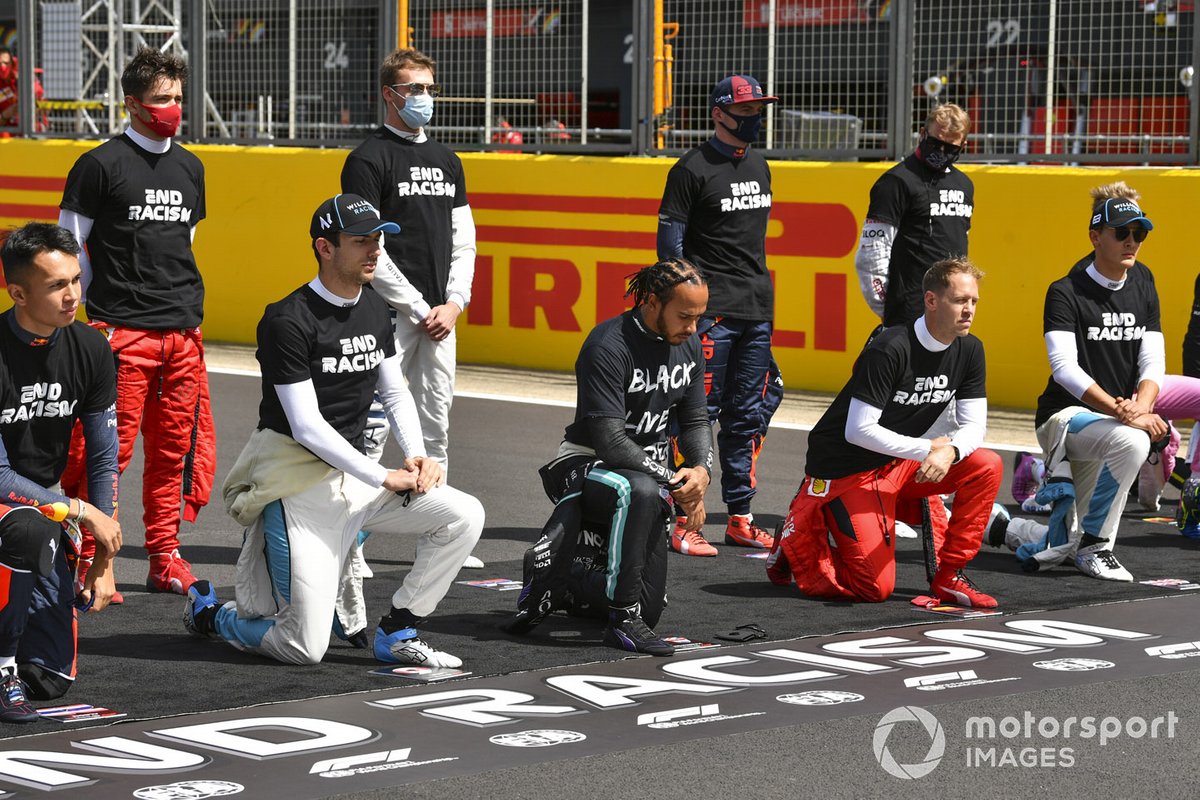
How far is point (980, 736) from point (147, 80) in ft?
13.9

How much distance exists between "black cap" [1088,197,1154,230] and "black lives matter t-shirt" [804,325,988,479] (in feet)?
3.50

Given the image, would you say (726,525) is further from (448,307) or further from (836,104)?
(836,104)

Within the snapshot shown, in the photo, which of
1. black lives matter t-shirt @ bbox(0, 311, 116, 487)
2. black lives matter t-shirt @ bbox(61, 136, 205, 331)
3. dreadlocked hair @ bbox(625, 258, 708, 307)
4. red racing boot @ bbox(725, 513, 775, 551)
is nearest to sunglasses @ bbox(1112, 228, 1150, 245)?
red racing boot @ bbox(725, 513, 775, 551)

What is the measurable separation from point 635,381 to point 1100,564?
7.90 feet

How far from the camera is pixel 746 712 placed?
5.92 metres

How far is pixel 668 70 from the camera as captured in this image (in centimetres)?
1459

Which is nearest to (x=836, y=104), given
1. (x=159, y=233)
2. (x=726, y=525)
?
(x=726, y=525)

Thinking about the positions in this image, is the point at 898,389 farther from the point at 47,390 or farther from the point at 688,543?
the point at 47,390

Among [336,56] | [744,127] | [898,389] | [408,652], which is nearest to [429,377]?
[744,127]

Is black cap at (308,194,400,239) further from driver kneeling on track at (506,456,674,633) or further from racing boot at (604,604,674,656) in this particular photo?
racing boot at (604,604,674,656)

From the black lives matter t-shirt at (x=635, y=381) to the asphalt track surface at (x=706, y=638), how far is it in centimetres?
74

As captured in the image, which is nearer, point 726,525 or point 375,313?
point 375,313

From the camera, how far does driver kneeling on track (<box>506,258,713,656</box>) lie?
6824 mm

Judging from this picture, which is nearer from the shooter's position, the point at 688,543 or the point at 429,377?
the point at 429,377
